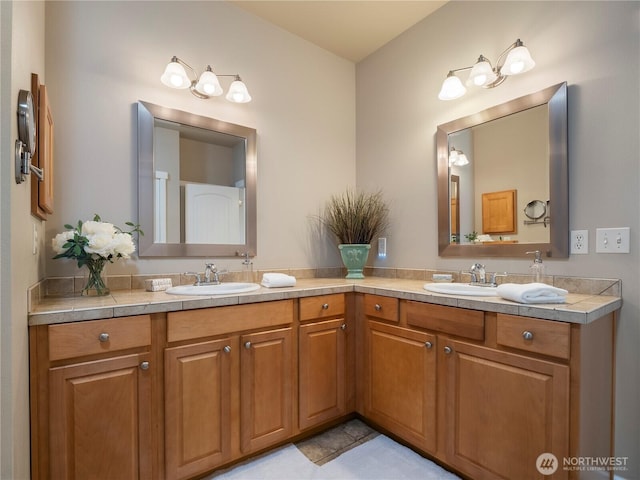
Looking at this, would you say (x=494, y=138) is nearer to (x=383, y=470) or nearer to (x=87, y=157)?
(x=383, y=470)

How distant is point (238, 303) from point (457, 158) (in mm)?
1590

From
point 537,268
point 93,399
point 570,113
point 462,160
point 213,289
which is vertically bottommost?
point 93,399

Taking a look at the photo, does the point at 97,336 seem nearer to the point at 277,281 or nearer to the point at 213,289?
the point at 213,289

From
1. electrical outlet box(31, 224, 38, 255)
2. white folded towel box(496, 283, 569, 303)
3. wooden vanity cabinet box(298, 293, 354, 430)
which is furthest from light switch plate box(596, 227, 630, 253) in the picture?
electrical outlet box(31, 224, 38, 255)

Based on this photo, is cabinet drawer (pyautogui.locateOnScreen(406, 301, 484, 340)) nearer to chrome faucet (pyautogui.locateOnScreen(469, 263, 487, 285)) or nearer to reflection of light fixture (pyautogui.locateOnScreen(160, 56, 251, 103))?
chrome faucet (pyautogui.locateOnScreen(469, 263, 487, 285))

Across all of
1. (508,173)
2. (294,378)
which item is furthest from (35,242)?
(508,173)

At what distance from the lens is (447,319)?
1482mm

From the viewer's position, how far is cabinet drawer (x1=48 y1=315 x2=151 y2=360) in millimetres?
1126

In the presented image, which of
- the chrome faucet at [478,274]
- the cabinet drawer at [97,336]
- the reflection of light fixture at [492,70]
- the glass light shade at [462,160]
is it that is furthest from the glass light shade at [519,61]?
the cabinet drawer at [97,336]

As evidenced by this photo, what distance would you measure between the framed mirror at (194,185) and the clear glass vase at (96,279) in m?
0.26

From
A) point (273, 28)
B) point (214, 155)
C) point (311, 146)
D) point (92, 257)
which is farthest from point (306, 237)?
point (273, 28)

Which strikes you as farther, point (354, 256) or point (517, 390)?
point (354, 256)

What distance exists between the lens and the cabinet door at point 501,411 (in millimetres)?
1150

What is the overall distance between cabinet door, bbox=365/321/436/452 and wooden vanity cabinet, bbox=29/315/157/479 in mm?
1129
